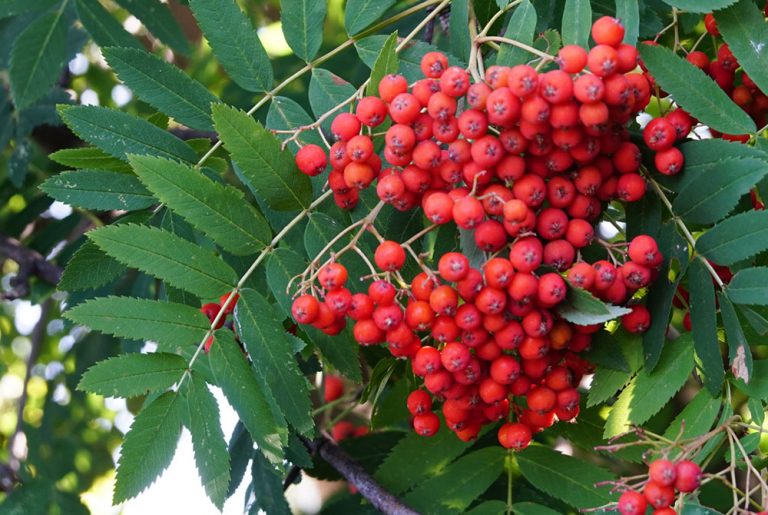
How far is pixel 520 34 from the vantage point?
5.29 ft

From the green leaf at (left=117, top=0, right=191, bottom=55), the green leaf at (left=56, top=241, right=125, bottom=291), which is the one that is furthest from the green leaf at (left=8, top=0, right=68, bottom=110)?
the green leaf at (left=56, top=241, right=125, bottom=291)

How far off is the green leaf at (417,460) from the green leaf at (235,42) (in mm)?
789

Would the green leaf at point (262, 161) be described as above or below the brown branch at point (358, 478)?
above

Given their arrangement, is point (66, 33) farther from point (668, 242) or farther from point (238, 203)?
point (668, 242)

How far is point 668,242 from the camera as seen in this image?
5.37ft

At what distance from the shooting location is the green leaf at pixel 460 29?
5.93 feet

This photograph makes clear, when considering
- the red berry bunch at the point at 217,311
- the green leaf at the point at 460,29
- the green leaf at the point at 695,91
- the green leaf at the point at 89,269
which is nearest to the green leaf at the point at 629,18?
the green leaf at the point at 695,91

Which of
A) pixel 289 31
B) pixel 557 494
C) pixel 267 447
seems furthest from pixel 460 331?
pixel 289 31

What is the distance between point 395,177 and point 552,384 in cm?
43

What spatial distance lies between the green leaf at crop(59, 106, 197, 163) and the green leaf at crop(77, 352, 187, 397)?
38 centimetres

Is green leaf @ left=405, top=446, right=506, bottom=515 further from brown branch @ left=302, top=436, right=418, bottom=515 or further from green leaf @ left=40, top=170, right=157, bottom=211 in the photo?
green leaf @ left=40, top=170, right=157, bottom=211

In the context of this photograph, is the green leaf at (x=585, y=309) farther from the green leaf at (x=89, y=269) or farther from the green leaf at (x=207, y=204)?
the green leaf at (x=89, y=269)

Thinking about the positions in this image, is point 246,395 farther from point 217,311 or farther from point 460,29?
point 460,29

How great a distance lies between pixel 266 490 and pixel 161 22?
3.96 feet
